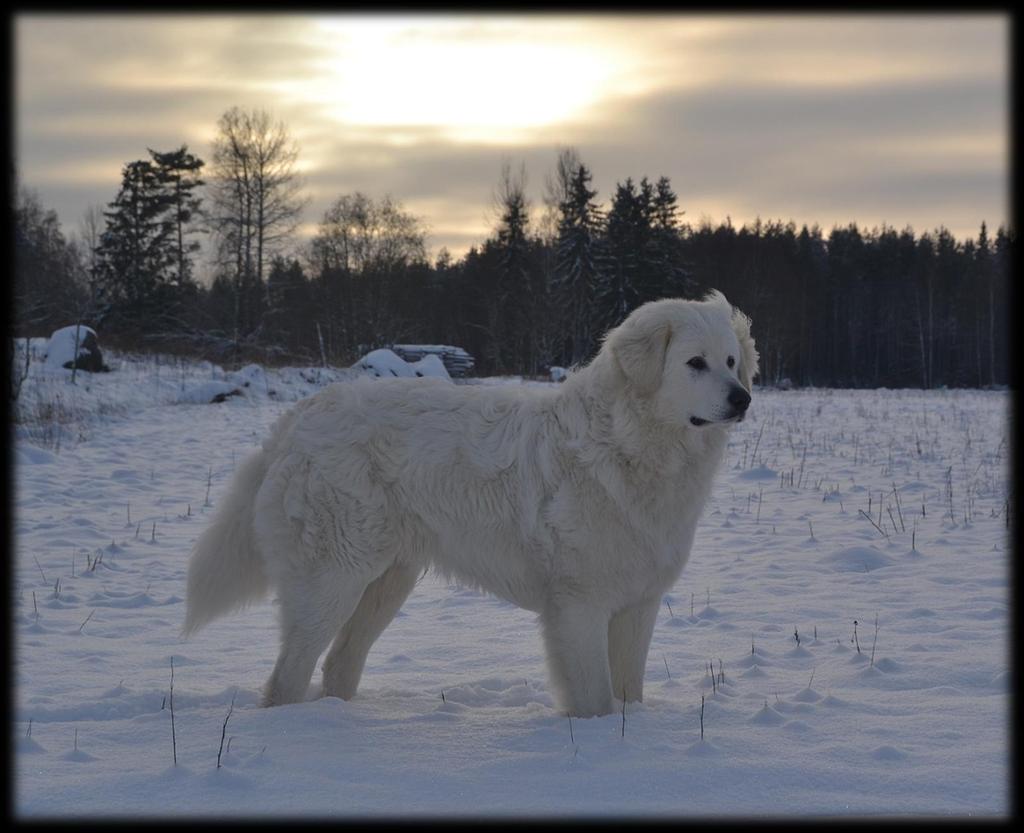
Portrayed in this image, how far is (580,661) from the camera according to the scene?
Result: 4.15 meters

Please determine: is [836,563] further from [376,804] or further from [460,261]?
[460,261]

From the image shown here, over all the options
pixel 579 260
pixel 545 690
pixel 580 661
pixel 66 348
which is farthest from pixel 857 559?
pixel 579 260

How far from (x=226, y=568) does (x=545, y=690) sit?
5.88ft

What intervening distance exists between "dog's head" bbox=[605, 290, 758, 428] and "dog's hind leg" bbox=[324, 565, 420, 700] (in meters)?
1.56

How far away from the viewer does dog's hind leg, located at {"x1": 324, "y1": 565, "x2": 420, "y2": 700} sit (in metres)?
4.68

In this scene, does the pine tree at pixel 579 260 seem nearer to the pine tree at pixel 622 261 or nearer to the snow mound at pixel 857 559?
the pine tree at pixel 622 261

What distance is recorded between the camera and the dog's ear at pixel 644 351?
14.3 feet

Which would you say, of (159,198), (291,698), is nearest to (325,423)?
(291,698)

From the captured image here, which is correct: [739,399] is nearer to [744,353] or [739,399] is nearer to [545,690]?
[744,353]

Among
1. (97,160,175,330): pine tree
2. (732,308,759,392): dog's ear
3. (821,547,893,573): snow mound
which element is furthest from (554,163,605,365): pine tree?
(732,308,759,392): dog's ear

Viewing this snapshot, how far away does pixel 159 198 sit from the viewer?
126ft

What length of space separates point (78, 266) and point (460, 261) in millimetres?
24722

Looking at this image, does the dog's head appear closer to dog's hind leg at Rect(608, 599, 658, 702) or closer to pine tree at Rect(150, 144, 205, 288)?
dog's hind leg at Rect(608, 599, 658, 702)

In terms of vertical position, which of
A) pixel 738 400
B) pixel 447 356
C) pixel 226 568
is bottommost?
pixel 226 568
